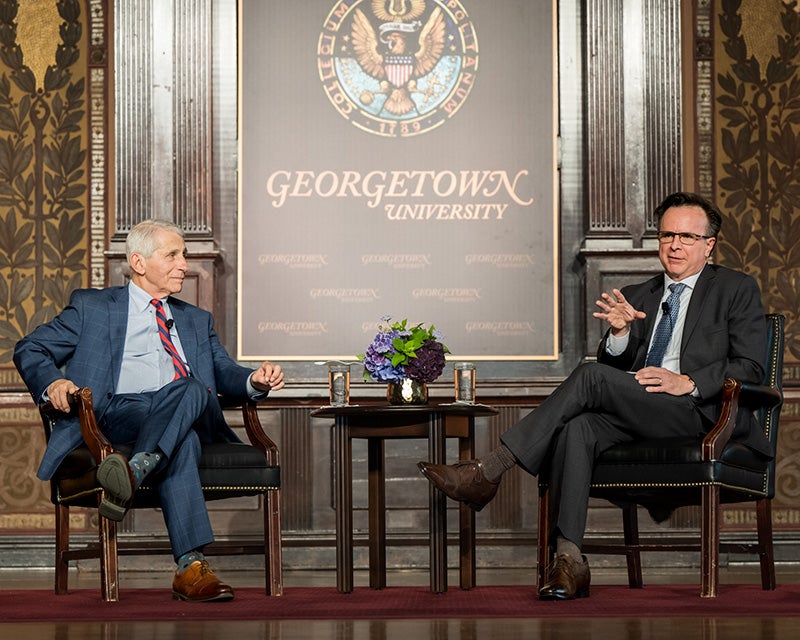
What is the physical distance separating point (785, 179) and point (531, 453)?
2.78 meters

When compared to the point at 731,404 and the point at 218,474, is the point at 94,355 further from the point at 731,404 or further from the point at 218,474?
the point at 731,404

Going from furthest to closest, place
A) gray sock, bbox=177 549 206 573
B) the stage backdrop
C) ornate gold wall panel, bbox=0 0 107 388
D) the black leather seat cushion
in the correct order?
1. ornate gold wall panel, bbox=0 0 107 388
2. the stage backdrop
3. the black leather seat cushion
4. gray sock, bbox=177 549 206 573

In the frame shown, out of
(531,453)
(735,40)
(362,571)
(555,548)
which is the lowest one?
(362,571)

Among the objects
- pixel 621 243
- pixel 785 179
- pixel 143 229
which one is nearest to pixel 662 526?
pixel 621 243

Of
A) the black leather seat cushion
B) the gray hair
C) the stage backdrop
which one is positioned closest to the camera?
the black leather seat cushion

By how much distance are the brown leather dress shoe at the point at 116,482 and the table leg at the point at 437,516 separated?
1060mm

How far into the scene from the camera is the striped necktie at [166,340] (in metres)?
4.59

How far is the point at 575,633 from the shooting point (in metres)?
3.08

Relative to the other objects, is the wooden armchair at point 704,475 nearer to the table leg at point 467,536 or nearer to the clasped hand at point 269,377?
the table leg at point 467,536

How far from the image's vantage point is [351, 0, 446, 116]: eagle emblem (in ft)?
20.0

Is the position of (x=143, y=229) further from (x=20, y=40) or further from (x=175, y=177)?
(x=20, y=40)

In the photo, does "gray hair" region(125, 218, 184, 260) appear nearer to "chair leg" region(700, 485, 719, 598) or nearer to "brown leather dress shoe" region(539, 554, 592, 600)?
"brown leather dress shoe" region(539, 554, 592, 600)

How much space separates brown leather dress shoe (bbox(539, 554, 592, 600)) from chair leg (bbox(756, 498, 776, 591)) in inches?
33.6

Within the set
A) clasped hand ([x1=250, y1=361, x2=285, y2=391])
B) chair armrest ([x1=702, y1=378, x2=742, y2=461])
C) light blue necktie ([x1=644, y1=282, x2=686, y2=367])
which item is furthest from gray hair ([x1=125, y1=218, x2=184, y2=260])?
chair armrest ([x1=702, y1=378, x2=742, y2=461])
